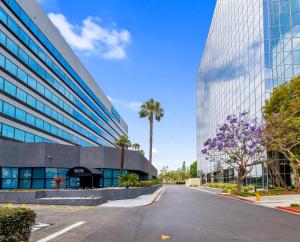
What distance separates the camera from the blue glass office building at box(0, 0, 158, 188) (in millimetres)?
49438

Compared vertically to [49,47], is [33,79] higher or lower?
lower

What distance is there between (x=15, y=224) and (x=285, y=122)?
132ft

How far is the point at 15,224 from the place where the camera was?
10.9 meters

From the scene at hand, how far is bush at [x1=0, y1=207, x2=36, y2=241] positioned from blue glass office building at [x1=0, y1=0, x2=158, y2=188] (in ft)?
119

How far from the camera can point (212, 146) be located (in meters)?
53.2

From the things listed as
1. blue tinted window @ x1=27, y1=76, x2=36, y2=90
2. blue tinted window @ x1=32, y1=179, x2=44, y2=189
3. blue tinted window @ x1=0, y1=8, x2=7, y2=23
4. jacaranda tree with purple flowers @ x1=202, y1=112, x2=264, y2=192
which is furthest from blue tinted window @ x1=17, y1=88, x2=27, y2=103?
jacaranda tree with purple flowers @ x1=202, y1=112, x2=264, y2=192

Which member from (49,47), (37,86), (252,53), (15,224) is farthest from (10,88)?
(15,224)

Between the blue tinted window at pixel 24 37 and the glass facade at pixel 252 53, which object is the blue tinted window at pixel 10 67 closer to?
the blue tinted window at pixel 24 37

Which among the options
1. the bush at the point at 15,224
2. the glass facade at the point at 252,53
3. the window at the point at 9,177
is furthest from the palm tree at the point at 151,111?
the bush at the point at 15,224

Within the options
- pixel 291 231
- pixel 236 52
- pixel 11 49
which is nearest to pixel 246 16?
pixel 236 52

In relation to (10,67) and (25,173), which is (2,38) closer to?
(10,67)

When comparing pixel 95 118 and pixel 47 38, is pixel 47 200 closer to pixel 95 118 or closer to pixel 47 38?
pixel 47 38

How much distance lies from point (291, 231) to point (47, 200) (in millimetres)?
21032

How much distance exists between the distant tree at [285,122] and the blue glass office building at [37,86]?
84.2ft
